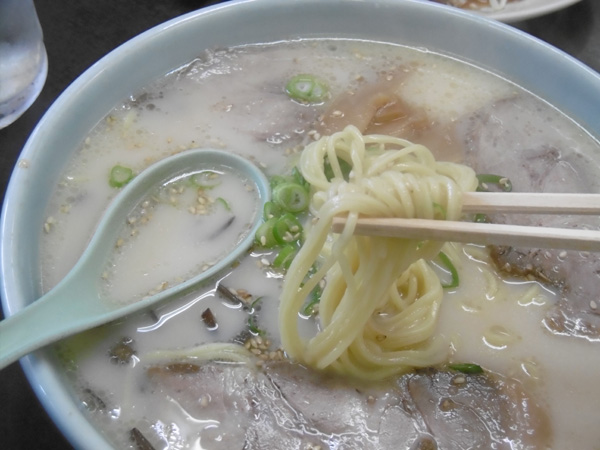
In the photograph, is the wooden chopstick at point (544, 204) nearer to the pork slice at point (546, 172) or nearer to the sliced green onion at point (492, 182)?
the pork slice at point (546, 172)

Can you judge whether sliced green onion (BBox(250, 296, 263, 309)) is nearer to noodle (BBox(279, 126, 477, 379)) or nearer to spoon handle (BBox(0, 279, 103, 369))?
A: noodle (BBox(279, 126, 477, 379))

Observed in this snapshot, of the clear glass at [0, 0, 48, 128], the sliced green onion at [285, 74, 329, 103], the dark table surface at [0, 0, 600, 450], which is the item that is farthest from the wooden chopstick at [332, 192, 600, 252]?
the clear glass at [0, 0, 48, 128]

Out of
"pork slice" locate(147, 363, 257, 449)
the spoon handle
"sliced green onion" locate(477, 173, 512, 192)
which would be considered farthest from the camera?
"sliced green onion" locate(477, 173, 512, 192)

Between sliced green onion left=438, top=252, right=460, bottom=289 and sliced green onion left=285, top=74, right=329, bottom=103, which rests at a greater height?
sliced green onion left=285, top=74, right=329, bottom=103

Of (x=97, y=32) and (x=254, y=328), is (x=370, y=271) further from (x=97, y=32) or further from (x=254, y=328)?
(x=97, y=32)

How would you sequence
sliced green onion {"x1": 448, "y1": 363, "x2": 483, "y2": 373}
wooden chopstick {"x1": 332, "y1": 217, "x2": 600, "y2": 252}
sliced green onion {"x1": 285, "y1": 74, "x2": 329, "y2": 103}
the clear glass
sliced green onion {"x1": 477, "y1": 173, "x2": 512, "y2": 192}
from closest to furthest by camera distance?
wooden chopstick {"x1": 332, "y1": 217, "x2": 600, "y2": 252}
sliced green onion {"x1": 448, "y1": 363, "x2": 483, "y2": 373}
sliced green onion {"x1": 477, "y1": 173, "x2": 512, "y2": 192}
sliced green onion {"x1": 285, "y1": 74, "x2": 329, "y2": 103}
the clear glass

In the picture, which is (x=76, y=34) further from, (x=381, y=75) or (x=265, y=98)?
(x=381, y=75)

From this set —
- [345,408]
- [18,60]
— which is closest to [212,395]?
[345,408]

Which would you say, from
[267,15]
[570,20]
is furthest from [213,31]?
[570,20]
